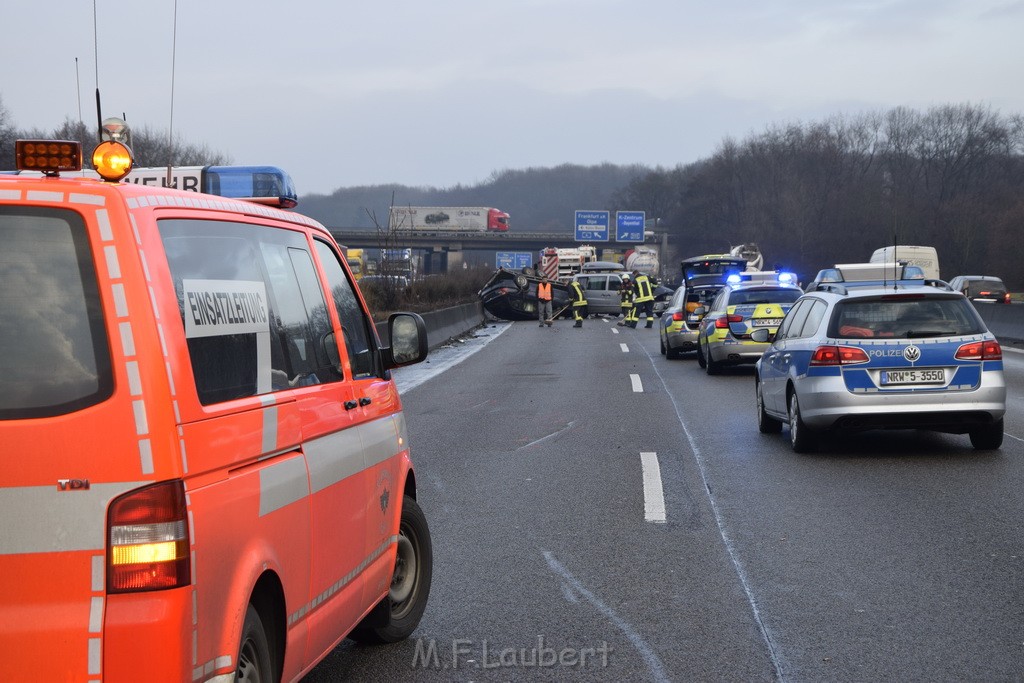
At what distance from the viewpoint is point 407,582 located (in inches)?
217

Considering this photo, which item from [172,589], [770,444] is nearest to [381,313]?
[770,444]

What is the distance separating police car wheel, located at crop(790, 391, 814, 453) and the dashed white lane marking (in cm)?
128

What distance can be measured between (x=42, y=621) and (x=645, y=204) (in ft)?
499

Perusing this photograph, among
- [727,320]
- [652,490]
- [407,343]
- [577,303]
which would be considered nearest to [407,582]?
[407,343]

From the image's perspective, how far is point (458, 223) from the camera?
11169 centimetres

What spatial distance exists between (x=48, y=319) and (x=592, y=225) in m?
91.8

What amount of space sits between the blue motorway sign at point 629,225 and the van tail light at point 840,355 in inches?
3196

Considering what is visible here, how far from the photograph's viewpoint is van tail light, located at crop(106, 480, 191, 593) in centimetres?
296

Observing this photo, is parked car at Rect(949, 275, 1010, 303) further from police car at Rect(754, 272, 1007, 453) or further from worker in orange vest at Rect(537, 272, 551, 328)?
police car at Rect(754, 272, 1007, 453)

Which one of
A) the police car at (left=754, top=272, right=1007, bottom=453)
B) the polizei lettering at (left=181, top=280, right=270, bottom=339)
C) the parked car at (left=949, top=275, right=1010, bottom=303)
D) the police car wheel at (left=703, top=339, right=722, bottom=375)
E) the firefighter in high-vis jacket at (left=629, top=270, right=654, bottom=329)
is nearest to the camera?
the polizei lettering at (left=181, top=280, right=270, bottom=339)

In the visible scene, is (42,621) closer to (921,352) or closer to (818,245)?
(921,352)

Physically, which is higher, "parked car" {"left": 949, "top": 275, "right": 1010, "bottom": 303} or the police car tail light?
the police car tail light

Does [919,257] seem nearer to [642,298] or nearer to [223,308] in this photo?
[642,298]

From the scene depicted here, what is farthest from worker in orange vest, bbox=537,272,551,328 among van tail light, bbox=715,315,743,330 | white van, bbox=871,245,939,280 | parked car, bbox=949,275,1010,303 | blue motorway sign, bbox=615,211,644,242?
blue motorway sign, bbox=615,211,644,242
